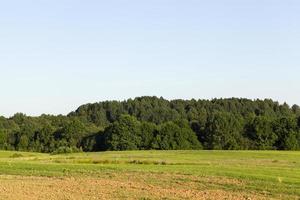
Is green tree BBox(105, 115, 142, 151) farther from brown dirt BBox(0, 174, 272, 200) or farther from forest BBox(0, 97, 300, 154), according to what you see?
brown dirt BBox(0, 174, 272, 200)

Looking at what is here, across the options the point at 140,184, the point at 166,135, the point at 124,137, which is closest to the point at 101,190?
the point at 140,184

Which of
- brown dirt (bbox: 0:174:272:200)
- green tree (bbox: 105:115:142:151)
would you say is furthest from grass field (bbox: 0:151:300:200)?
green tree (bbox: 105:115:142:151)

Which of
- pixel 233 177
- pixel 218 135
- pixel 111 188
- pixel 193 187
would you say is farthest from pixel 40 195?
pixel 218 135

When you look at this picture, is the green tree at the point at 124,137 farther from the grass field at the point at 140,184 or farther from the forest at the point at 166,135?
the grass field at the point at 140,184

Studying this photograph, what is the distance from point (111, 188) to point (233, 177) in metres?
10.9

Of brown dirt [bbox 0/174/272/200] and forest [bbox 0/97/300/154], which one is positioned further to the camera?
forest [bbox 0/97/300/154]

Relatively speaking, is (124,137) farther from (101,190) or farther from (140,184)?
(101,190)

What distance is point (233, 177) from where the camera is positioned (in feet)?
122

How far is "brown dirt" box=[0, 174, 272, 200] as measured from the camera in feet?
86.0

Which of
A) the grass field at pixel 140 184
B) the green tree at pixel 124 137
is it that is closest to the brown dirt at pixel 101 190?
the grass field at pixel 140 184

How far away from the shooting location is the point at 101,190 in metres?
28.5

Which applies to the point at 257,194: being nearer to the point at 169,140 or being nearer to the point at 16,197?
the point at 16,197

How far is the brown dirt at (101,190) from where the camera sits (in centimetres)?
2622

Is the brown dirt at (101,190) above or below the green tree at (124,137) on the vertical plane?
below
